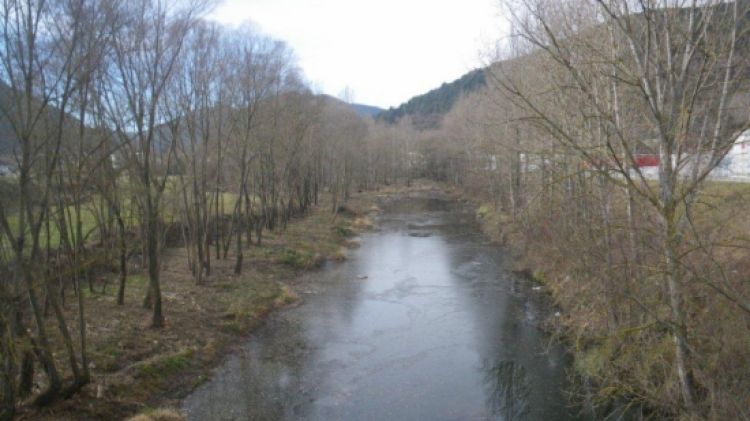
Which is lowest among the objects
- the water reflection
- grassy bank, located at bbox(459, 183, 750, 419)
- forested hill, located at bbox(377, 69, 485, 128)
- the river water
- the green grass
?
the water reflection

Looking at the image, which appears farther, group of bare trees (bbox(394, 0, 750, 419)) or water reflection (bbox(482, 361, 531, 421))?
water reflection (bbox(482, 361, 531, 421))

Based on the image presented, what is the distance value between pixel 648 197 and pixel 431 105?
555ft

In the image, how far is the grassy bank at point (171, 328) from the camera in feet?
35.4

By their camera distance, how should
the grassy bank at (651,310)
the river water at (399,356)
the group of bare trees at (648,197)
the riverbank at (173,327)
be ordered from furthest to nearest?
the river water at (399,356) → the riverbank at (173,327) → the grassy bank at (651,310) → the group of bare trees at (648,197)

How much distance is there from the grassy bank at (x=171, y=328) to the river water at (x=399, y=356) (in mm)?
674

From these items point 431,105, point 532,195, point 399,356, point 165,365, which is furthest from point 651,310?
point 431,105

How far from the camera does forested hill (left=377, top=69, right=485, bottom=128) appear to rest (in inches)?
5960

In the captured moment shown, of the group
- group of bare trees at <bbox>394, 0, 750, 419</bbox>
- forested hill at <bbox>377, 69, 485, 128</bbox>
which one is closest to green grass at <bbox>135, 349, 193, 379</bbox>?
group of bare trees at <bbox>394, 0, 750, 419</bbox>

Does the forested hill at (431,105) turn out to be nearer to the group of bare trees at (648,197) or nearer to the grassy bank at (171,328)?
the grassy bank at (171,328)

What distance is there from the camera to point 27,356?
30.9 ft

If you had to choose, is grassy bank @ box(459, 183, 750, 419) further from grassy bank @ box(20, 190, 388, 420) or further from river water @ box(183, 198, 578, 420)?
grassy bank @ box(20, 190, 388, 420)

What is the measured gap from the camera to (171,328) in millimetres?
14586

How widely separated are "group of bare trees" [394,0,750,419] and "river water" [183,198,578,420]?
1.51 m

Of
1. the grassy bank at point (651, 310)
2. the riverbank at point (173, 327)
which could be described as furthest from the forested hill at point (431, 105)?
the grassy bank at point (651, 310)
